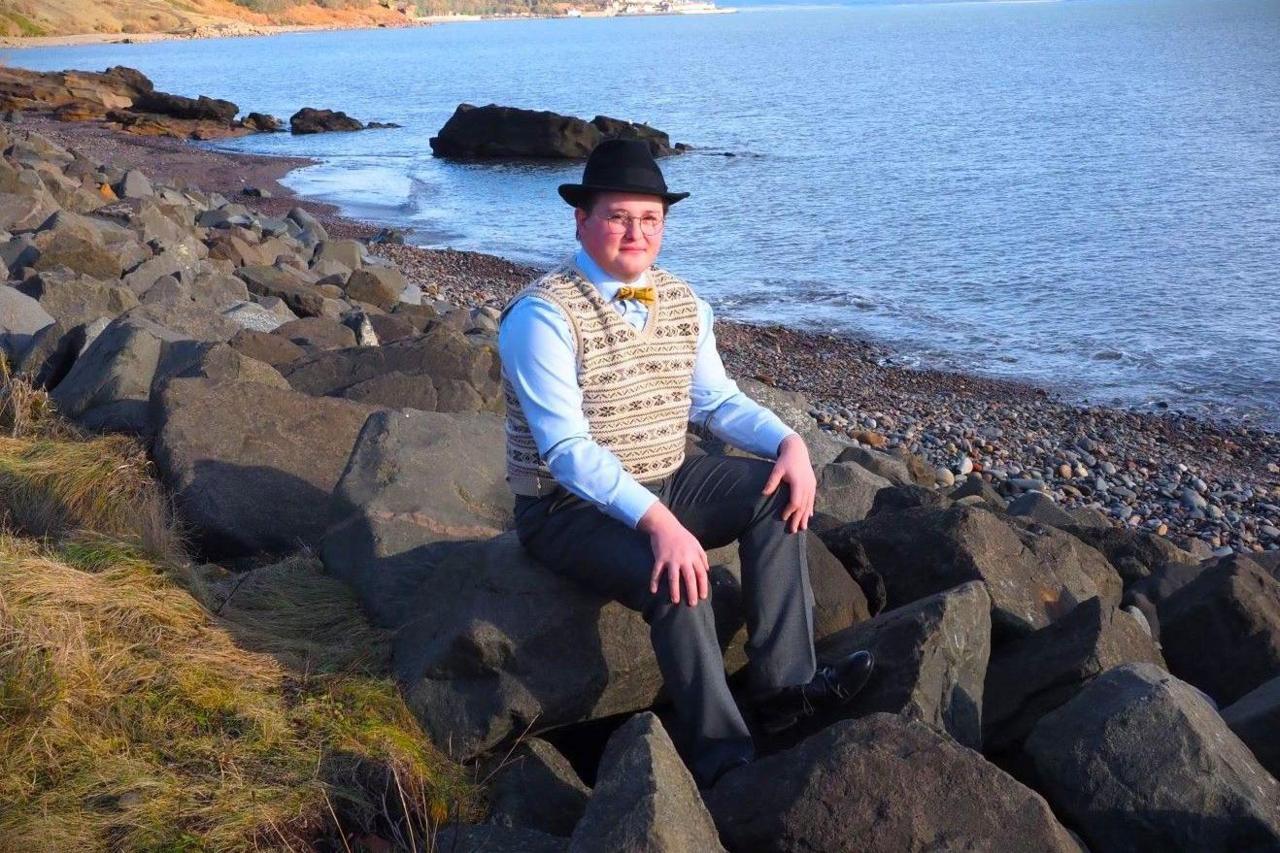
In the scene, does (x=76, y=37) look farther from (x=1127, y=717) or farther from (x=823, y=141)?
(x=1127, y=717)

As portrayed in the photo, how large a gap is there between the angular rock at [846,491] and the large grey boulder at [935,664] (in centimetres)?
253

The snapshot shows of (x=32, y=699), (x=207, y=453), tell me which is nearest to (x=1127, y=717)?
(x=32, y=699)

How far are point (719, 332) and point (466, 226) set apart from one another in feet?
43.6

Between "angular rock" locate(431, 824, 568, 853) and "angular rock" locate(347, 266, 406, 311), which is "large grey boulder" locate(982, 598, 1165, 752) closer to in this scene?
"angular rock" locate(431, 824, 568, 853)

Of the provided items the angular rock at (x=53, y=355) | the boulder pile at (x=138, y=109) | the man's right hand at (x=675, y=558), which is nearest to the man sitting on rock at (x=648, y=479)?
the man's right hand at (x=675, y=558)

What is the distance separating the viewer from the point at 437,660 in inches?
167

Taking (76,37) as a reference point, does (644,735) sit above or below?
above

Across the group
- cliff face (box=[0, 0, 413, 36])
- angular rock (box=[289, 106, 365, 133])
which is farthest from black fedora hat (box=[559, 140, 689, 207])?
cliff face (box=[0, 0, 413, 36])

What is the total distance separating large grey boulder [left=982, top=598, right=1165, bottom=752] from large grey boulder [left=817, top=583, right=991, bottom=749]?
155mm

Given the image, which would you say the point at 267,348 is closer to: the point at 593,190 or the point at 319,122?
the point at 593,190

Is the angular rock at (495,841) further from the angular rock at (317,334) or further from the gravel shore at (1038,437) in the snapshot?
the gravel shore at (1038,437)

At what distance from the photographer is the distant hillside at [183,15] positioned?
350 feet

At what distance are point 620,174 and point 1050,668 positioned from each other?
7.23ft

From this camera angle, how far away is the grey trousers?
3822 millimetres
